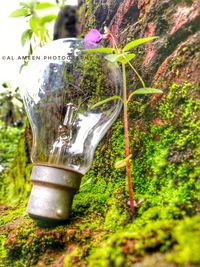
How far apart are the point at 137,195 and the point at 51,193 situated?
0.28 meters

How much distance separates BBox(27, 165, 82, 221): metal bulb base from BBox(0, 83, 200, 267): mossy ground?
0.08 metres

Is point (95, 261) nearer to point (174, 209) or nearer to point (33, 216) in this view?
point (174, 209)

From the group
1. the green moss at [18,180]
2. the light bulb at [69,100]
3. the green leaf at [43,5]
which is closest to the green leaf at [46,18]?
the green leaf at [43,5]

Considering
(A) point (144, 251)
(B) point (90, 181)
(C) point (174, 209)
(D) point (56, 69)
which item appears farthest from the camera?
(B) point (90, 181)

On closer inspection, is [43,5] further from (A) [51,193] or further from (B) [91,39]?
(A) [51,193]

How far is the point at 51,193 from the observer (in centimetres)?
110

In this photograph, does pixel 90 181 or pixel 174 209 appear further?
pixel 90 181

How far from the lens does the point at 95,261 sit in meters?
0.76

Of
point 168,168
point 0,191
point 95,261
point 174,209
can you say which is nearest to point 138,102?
point 168,168

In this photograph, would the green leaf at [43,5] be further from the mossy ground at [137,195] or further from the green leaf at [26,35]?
the green leaf at [26,35]

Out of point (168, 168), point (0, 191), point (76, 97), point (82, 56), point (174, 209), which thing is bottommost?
point (0, 191)

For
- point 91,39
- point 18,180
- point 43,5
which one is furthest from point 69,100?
point 18,180

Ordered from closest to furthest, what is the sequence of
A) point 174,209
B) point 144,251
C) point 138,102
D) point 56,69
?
point 144,251
point 174,209
point 56,69
point 138,102

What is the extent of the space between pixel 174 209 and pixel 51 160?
446 mm
